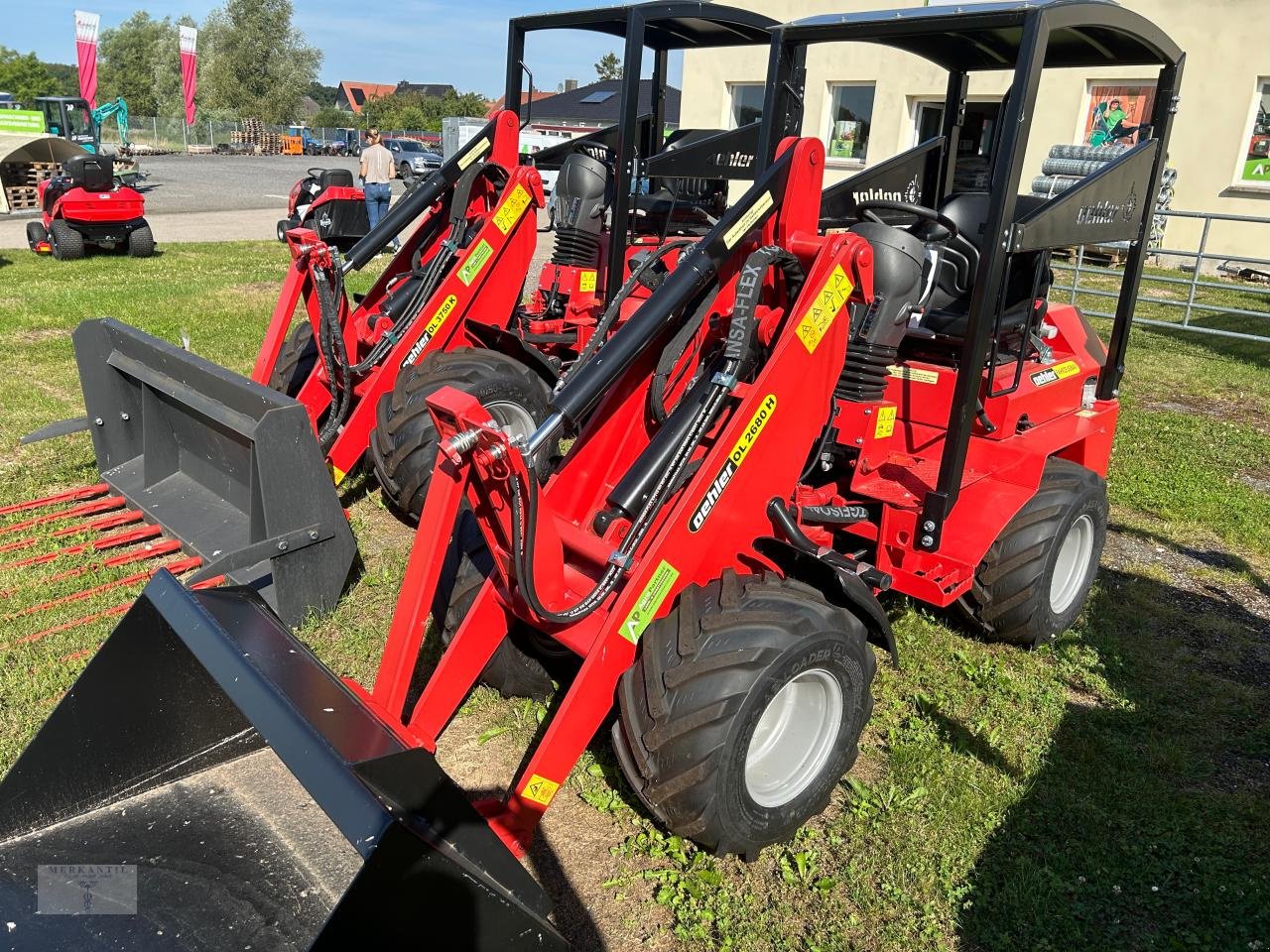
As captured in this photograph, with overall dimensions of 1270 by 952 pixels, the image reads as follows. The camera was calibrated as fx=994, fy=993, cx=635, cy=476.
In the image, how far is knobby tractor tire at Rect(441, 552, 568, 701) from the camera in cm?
329

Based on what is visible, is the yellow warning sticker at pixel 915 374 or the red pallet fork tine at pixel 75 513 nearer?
the yellow warning sticker at pixel 915 374

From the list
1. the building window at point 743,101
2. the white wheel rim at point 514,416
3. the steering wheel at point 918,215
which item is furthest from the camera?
the building window at point 743,101

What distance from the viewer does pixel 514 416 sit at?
17.3 ft

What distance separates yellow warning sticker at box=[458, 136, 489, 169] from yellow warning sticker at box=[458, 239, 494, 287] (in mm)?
568

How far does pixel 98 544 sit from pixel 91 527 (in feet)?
0.89

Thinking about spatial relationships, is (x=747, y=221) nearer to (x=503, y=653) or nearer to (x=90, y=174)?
(x=503, y=653)

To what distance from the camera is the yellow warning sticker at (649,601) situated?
9.45 ft

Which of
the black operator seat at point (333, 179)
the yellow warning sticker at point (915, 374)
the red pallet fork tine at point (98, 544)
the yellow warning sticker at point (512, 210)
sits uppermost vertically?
the yellow warning sticker at point (512, 210)

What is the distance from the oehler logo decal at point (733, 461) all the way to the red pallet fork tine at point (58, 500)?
368 cm

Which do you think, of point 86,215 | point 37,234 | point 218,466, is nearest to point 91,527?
point 218,466

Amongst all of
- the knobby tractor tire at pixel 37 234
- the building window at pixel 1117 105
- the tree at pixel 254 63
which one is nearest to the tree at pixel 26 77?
the tree at pixel 254 63

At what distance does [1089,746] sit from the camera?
3723 millimetres

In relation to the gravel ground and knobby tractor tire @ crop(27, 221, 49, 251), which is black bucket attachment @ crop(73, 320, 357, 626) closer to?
knobby tractor tire @ crop(27, 221, 49, 251)

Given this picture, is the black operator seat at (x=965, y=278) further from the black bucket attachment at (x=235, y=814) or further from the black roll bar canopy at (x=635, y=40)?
the black bucket attachment at (x=235, y=814)
